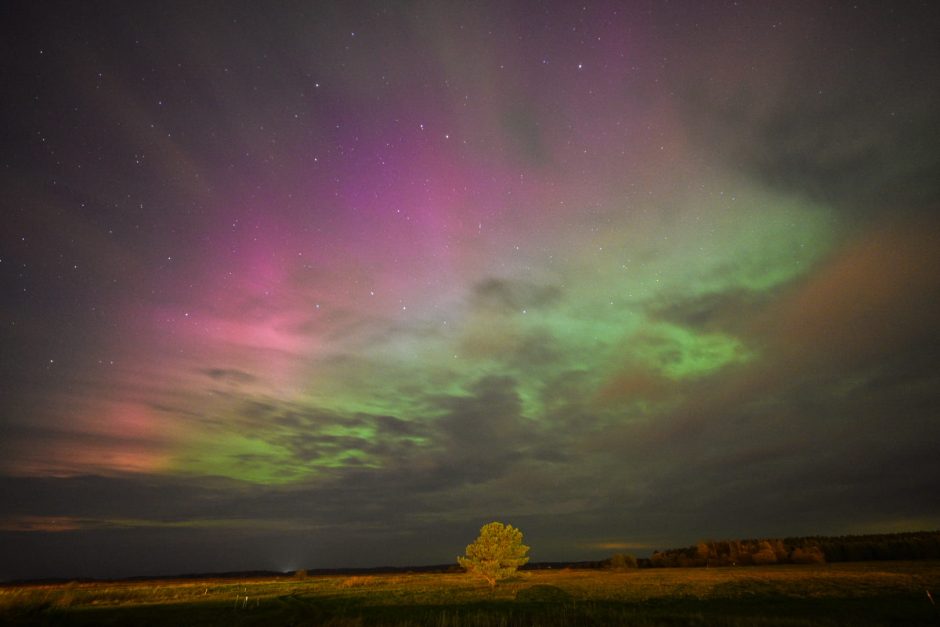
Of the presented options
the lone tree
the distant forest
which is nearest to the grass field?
the lone tree

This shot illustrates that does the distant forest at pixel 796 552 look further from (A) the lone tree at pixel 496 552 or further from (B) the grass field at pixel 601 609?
(A) the lone tree at pixel 496 552

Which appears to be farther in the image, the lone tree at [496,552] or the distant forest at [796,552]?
the distant forest at [796,552]

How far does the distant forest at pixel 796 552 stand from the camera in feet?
339

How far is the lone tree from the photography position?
67.7 m

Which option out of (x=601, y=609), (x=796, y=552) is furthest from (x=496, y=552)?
(x=796, y=552)

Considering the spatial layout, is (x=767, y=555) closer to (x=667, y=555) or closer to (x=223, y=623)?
(x=667, y=555)

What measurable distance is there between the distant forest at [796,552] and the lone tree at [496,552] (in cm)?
8698

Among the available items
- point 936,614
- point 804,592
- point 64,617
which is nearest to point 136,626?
point 64,617

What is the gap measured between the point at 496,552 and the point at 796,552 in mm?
100207

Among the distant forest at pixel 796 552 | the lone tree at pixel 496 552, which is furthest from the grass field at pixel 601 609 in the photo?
the distant forest at pixel 796 552

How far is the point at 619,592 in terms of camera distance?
186 feet

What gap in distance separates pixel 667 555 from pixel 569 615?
546ft

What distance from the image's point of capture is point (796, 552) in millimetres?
122625

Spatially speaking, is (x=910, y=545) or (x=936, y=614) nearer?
(x=936, y=614)
